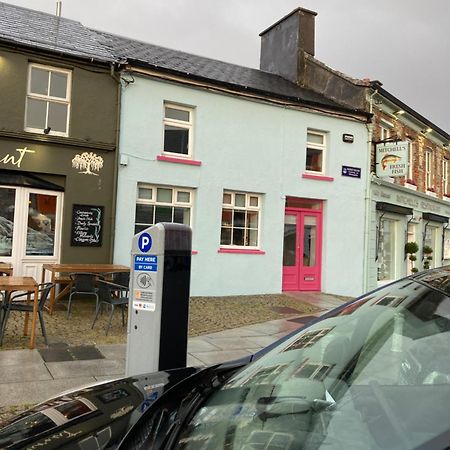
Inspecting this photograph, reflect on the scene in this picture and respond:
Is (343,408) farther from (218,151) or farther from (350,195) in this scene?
(350,195)

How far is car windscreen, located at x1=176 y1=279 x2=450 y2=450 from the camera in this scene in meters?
1.43

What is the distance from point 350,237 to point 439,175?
8809mm

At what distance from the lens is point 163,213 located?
11.5 m

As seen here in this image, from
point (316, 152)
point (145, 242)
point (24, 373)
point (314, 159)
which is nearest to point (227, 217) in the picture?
point (314, 159)

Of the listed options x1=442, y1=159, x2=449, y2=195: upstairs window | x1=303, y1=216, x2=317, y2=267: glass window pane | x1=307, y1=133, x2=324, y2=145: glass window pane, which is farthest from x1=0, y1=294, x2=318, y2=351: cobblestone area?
x1=442, y1=159, x2=449, y2=195: upstairs window

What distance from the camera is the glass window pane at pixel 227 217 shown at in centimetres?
1235

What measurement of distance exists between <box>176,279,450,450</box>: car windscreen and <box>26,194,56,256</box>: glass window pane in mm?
Answer: 8997

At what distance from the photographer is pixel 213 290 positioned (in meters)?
11.9

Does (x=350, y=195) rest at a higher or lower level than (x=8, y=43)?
lower

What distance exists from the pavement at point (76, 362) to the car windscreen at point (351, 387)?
8.16ft

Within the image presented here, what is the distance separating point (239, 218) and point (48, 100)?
5.53 meters

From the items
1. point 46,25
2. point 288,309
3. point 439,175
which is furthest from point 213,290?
point 439,175

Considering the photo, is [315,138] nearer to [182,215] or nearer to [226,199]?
[226,199]

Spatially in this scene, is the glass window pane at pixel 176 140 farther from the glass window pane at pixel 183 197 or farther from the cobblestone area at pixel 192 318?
the cobblestone area at pixel 192 318
